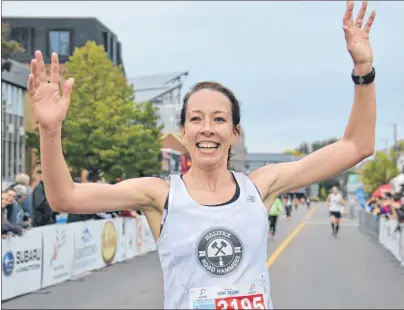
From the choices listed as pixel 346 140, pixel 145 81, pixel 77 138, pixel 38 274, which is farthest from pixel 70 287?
pixel 145 81

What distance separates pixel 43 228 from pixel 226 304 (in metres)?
11.8

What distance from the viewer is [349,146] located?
2943 millimetres

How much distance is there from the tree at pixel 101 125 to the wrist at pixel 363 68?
3747 cm

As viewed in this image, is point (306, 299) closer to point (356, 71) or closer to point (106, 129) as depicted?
point (356, 71)

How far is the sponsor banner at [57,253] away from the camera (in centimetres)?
1433

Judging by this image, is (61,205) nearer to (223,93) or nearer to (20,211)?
(223,93)

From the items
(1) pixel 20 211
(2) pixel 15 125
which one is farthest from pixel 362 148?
(2) pixel 15 125

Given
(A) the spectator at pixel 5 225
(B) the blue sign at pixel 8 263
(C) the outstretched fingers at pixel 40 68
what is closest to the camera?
(C) the outstretched fingers at pixel 40 68

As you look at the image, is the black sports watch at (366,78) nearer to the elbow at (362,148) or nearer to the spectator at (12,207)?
the elbow at (362,148)

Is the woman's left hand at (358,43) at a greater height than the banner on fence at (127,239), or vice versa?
the woman's left hand at (358,43)

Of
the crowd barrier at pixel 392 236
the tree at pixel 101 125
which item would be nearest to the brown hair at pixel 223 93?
the crowd barrier at pixel 392 236

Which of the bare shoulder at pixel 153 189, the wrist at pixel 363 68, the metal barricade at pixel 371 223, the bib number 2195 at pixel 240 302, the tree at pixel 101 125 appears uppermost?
the tree at pixel 101 125

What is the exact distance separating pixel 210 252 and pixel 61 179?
0.51 metres

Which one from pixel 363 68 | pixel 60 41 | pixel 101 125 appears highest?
pixel 60 41
